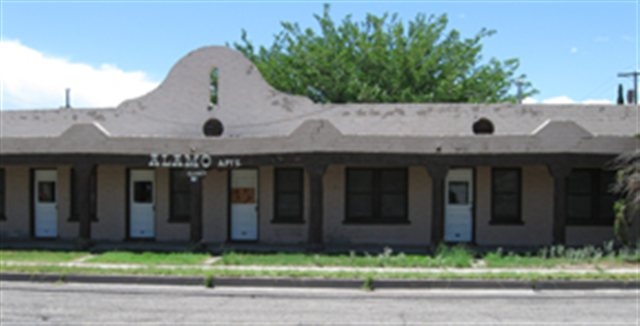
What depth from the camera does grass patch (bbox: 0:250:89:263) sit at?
1612cm

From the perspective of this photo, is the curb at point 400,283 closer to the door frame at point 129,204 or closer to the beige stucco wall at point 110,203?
the door frame at point 129,204

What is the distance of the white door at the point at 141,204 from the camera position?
65.0 ft

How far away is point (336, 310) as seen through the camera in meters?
10.7

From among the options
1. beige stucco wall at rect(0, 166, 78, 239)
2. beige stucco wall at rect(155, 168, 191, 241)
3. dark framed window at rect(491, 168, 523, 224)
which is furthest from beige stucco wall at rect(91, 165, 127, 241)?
dark framed window at rect(491, 168, 523, 224)

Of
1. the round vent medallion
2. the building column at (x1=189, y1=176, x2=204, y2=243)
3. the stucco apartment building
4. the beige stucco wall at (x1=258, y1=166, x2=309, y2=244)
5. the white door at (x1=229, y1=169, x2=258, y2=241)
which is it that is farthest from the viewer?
the round vent medallion

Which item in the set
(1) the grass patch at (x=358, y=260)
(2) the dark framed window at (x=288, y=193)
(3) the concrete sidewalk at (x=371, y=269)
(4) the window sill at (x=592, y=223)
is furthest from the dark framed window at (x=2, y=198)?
(4) the window sill at (x=592, y=223)

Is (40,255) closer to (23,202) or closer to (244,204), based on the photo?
(23,202)

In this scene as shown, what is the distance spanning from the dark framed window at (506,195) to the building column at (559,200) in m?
1.74

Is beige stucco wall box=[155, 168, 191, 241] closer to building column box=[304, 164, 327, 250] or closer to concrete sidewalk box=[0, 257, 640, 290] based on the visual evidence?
building column box=[304, 164, 327, 250]

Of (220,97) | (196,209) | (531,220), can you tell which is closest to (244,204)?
(196,209)

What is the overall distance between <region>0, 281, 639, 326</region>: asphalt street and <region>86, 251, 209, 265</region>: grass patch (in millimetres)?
2228

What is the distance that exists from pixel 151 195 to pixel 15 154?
12.6 feet

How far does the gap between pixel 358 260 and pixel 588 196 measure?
7376 millimetres

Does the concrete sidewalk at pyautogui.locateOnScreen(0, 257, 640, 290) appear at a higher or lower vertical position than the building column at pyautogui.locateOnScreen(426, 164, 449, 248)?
lower
